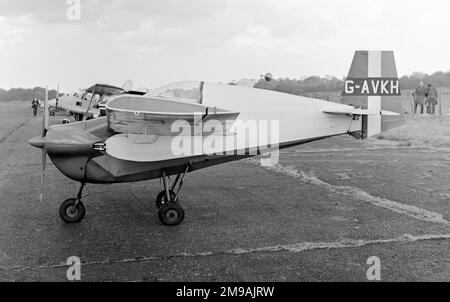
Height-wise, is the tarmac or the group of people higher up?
the group of people

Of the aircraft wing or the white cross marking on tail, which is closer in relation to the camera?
the aircraft wing

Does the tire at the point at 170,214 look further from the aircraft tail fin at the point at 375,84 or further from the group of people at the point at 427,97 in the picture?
the group of people at the point at 427,97

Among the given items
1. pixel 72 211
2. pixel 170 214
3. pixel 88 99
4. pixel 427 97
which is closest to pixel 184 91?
pixel 170 214

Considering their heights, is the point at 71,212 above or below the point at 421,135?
below

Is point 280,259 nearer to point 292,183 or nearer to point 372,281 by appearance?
point 372,281

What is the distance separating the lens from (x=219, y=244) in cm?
538

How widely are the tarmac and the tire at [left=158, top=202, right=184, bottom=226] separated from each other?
0.09 meters

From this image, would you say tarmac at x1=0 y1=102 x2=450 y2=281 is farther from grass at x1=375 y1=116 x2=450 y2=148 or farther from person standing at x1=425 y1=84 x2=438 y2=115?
person standing at x1=425 y1=84 x2=438 y2=115

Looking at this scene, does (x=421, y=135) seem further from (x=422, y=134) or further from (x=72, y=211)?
(x=72, y=211)

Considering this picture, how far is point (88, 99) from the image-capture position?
2291 centimetres

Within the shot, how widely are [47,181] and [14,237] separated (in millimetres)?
3883

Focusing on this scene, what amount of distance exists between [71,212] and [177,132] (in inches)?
71.8

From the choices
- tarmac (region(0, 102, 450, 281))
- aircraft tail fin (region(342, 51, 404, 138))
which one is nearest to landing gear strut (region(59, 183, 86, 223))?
tarmac (region(0, 102, 450, 281))

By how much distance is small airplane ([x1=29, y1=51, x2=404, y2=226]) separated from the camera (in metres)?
5.87
